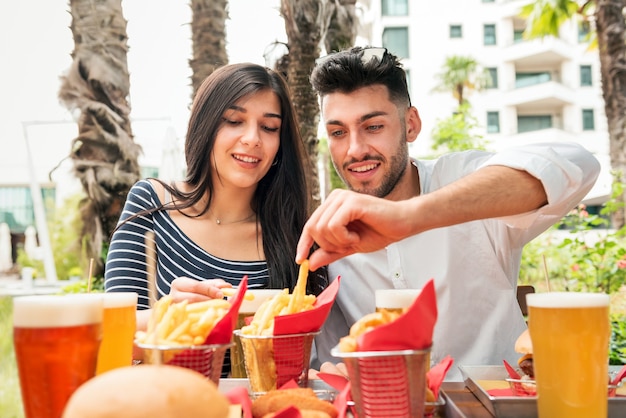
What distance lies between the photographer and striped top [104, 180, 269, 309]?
97.8 inches

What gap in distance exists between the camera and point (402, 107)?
2830 mm

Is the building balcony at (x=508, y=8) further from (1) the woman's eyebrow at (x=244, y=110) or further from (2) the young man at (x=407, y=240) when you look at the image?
(1) the woman's eyebrow at (x=244, y=110)

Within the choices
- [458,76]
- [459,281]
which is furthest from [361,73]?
[458,76]

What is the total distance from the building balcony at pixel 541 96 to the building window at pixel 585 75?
982mm

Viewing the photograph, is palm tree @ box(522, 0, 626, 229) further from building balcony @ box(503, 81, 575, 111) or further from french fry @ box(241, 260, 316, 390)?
building balcony @ box(503, 81, 575, 111)

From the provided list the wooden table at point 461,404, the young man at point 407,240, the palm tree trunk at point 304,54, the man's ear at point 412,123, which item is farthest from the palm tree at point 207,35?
the wooden table at point 461,404

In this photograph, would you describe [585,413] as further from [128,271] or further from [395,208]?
[128,271]

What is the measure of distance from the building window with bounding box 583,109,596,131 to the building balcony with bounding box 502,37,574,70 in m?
2.86

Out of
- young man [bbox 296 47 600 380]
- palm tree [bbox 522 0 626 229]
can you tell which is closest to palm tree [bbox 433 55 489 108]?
palm tree [bbox 522 0 626 229]

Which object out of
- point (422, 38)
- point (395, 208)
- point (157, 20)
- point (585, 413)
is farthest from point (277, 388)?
point (422, 38)

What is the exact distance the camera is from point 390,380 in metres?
1.02

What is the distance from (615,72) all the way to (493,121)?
901 inches

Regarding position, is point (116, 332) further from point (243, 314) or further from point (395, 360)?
point (395, 360)

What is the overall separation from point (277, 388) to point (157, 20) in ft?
23.8
